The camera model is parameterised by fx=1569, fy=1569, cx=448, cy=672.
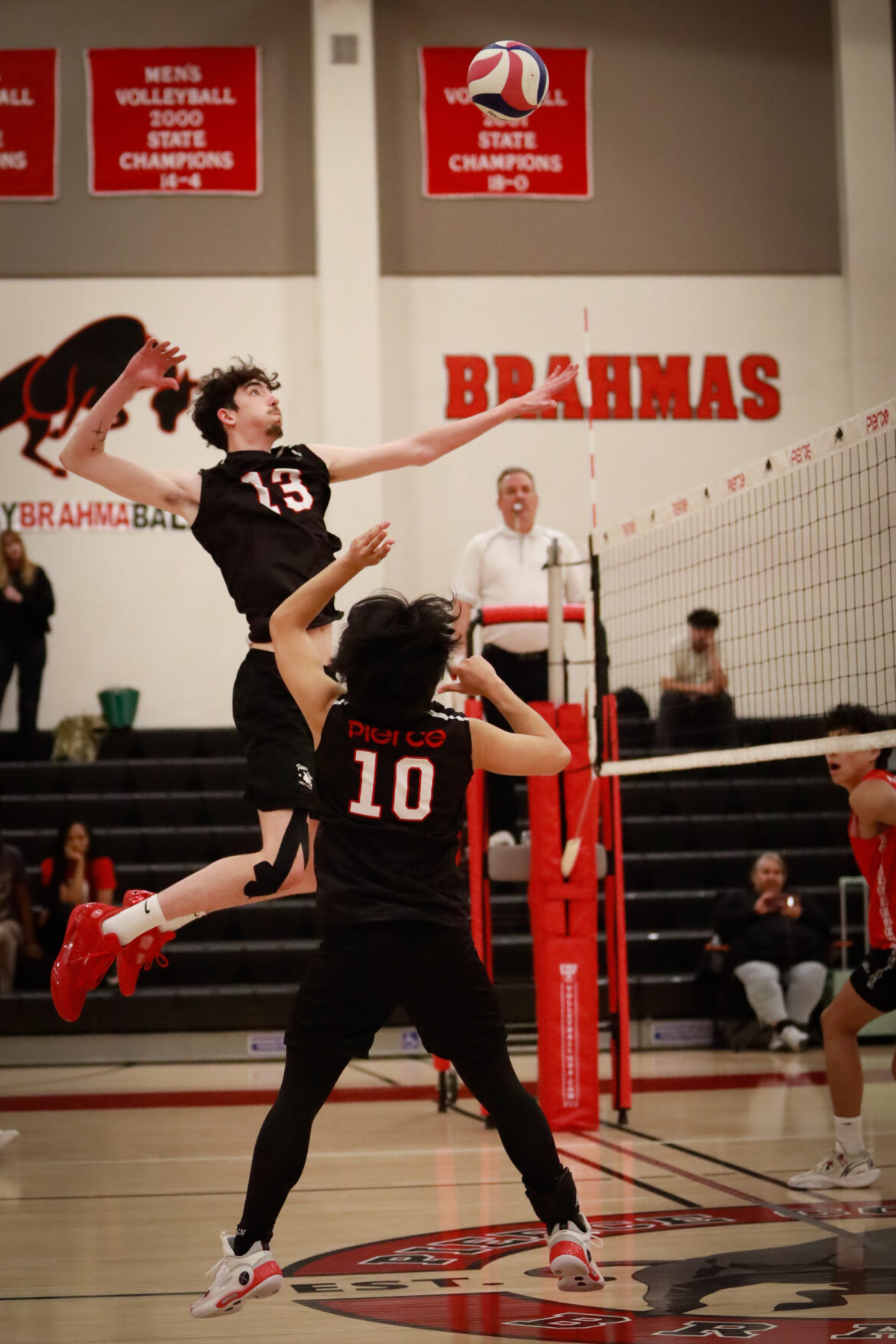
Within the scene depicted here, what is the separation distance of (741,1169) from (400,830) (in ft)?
9.07

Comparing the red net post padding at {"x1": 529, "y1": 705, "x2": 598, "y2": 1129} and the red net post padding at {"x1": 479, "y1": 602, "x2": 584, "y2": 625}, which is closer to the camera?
the red net post padding at {"x1": 529, "y1": 705, "x2": 598, "y2": 1129}

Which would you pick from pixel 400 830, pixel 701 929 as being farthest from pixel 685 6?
pixel 400 830

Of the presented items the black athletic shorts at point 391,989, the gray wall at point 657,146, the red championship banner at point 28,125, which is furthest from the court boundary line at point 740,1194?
the red championship banner at point 28,125

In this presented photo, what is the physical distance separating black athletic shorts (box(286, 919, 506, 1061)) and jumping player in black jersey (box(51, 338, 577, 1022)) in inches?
42.9

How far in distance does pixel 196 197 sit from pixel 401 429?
107 inches

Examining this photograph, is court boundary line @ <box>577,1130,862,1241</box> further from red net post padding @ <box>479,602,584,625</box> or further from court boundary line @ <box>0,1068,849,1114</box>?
red net post padding @ <box>479,602,584,625</box>

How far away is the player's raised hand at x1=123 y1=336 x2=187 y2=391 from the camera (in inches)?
177

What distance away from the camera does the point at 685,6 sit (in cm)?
1423

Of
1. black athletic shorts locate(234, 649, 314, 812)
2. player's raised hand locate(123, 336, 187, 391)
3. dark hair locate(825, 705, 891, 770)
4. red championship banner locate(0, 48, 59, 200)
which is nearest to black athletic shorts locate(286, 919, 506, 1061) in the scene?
black athletic shorts locate(234, 649, 314, 812)

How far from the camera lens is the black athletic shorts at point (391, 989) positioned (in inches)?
132

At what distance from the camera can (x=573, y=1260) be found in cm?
334

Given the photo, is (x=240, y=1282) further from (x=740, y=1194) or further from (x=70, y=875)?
(x=70, y=875)

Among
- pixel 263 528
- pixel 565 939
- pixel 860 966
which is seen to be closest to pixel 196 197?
pixel 565 939

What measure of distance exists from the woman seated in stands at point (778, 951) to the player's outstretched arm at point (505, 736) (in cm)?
596
